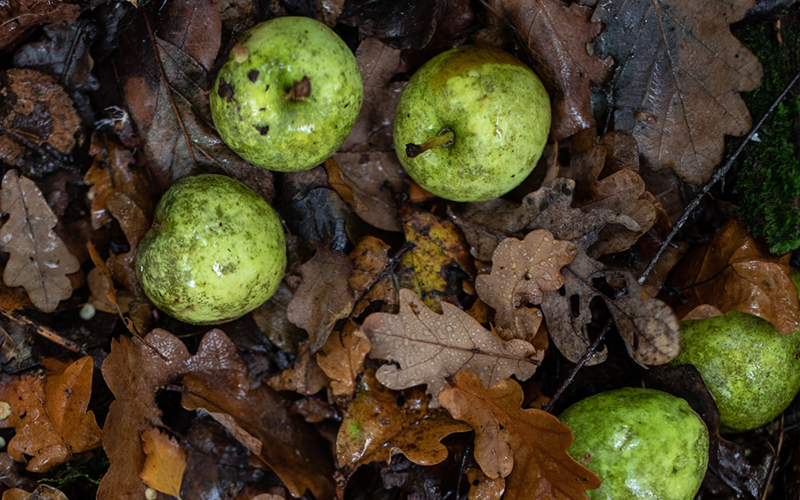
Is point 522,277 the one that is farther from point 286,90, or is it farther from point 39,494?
point 39,494

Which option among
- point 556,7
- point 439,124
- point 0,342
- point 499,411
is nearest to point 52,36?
point 0,342

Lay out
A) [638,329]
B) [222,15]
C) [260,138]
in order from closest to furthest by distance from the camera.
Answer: [260,138] → [638,329] → [222,15]

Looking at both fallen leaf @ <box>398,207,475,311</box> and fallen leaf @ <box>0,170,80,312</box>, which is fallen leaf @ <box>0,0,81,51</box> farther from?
fallen leaf @ <box>398,207,475,311</box>

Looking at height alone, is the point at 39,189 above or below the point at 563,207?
below

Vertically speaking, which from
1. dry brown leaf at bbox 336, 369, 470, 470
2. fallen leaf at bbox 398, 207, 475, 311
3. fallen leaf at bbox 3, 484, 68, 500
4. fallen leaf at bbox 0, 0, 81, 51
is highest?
fallen leaf at bbox 0, 0, 81, 51

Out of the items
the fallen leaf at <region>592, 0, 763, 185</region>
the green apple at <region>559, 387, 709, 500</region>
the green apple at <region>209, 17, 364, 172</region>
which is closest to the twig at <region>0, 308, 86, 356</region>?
the green apple at <region>209, 17, 364, 172</region>

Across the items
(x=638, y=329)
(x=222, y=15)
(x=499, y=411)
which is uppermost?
(x=222, y=15)

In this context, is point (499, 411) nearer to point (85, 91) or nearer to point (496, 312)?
point (496, 312)
